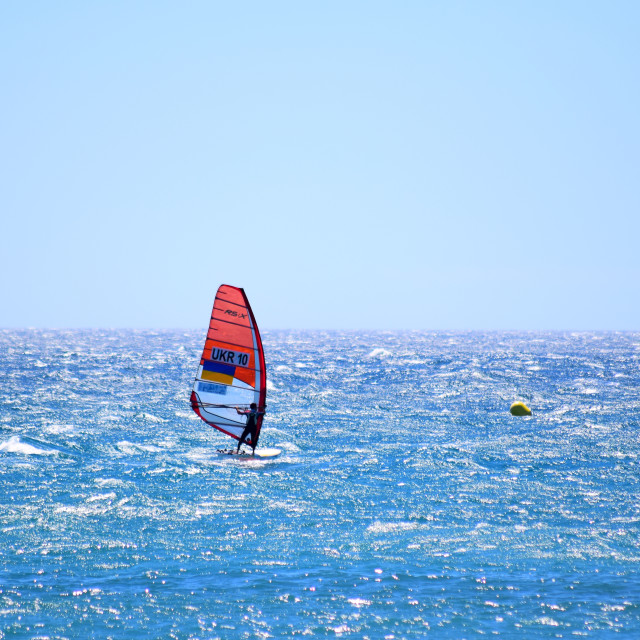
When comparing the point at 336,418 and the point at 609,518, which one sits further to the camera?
the point at 336,418

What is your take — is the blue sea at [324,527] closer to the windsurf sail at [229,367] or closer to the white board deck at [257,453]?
the white board deck at [257,453]

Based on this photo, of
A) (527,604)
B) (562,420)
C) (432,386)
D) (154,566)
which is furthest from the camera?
(432,386)

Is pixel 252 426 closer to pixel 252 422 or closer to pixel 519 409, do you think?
pixel 252 422

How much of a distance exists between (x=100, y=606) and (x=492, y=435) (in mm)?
25319

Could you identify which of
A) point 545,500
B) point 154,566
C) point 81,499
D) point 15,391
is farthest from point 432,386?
point 154,566

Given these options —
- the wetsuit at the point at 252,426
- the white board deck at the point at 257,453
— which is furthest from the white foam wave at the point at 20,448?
the wetsuit at the point at 252,426

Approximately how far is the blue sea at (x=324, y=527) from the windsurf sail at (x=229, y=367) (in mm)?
2508

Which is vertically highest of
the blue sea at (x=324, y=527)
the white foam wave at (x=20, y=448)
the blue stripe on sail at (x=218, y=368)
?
the blue stripe on sail at (x=218, y=368)

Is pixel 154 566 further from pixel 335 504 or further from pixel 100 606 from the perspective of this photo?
pixel 335 504

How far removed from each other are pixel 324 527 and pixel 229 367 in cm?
966

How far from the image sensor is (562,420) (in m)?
41.2

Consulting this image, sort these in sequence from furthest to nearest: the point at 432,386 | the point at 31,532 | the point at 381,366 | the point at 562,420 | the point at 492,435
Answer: the point at 381,366
the point at 432,386
the point at 562,420
the point at 492,435
the point at 31,532

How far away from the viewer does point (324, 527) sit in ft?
68.5

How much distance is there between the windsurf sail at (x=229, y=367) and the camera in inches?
1106
